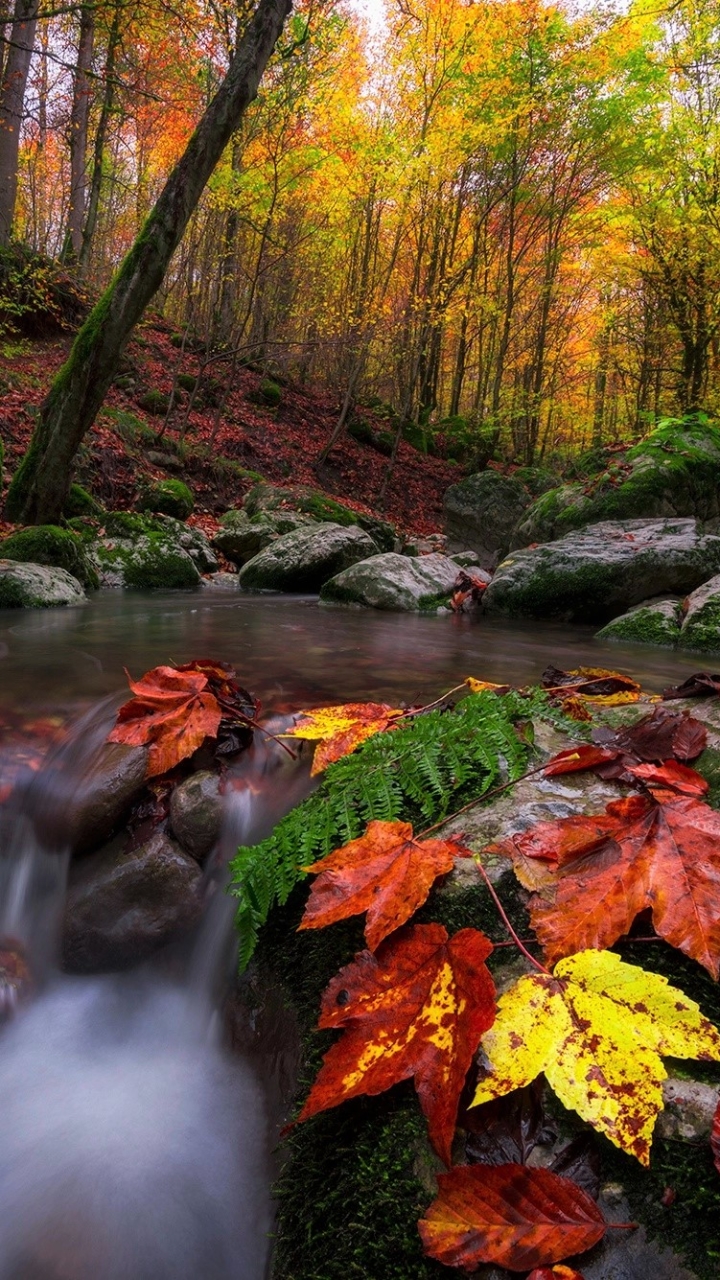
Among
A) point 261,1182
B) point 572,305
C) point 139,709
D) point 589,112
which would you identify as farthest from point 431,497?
point 261,1182

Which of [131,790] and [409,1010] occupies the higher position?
[409,1010]

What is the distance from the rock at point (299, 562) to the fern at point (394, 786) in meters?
7.29

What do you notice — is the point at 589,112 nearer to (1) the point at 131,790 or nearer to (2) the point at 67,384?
(2) the point at 67,384

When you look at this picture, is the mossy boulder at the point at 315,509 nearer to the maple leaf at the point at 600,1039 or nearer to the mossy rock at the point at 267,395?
the mossy rock at the point at 267,395

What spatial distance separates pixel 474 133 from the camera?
14828 mm

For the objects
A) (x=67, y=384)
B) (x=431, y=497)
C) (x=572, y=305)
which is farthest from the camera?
(x=572, y=305)

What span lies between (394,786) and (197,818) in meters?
0.81

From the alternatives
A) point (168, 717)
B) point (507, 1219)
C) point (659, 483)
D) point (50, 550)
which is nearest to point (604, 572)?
point (659, 483)

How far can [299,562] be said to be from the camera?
9.12m

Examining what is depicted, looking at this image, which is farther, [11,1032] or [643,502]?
[643,502]

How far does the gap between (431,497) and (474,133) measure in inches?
332

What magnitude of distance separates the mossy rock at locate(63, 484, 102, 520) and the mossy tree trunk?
1210 millimetres

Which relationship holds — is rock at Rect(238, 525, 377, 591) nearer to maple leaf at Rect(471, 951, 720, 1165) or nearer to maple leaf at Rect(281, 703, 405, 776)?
maple leaf at Rect(281, 703, 405, 776)

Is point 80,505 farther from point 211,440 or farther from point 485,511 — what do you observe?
point 485,511
